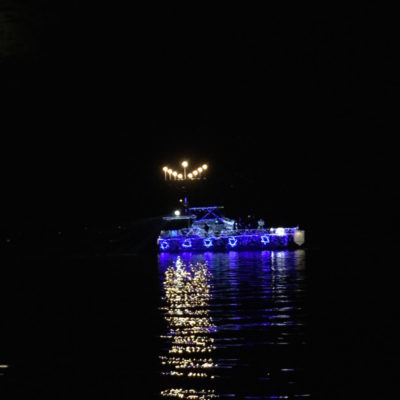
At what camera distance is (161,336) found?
368 inches

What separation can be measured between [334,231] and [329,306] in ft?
84.2

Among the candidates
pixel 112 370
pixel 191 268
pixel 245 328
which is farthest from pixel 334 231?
pixel 112 370

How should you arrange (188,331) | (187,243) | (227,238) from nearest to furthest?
(188,331)
(227,238)
(187,243)

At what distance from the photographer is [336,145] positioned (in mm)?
44094

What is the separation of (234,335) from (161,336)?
1.24 m

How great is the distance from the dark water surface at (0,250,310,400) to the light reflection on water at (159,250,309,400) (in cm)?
2

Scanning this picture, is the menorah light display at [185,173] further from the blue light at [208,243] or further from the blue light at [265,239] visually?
the blue light at [265,239]

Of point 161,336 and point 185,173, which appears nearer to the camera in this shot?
point 161,336

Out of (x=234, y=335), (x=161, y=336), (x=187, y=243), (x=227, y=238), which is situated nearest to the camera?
(x=234, y=335)

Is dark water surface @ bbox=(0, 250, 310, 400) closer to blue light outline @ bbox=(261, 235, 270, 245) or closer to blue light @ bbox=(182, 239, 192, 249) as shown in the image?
blue light outline @ bbox=(261, 235, 270, 245)

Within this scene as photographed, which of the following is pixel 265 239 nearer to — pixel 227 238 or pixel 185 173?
pixel 227 238

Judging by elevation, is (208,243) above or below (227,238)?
below

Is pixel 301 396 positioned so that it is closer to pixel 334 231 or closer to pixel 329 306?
pixel 329 306

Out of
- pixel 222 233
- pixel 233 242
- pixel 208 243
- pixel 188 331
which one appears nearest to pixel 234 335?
pixel 188 331
